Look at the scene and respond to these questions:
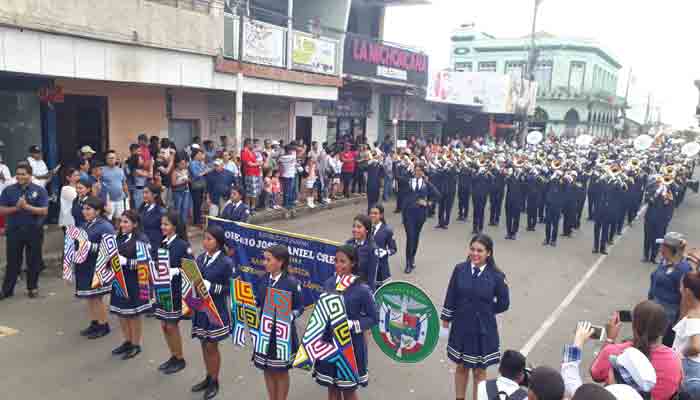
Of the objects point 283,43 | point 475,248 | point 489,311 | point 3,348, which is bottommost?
point 3,348

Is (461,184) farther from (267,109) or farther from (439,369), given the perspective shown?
(439,369)

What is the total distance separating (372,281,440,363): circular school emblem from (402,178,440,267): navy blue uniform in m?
5.01

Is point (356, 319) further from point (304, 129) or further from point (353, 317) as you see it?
point (304, 129)

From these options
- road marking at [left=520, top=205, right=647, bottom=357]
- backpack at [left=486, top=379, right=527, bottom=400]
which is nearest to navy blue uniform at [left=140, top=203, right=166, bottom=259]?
road marking at [left=520, top=205, right=647, bottom=357]

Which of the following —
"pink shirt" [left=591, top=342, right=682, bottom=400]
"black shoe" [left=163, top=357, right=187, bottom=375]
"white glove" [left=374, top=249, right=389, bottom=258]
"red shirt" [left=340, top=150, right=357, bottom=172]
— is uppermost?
"red shirt" [left=340, top=150, right=357, bottom=172]

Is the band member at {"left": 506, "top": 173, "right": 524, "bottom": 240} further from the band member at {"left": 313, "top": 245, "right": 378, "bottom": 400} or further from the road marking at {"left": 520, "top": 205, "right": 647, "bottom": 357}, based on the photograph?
the band member at {"left": 313, "top": 245, "right": 378, "bottom": 400}

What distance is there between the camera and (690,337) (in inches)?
151

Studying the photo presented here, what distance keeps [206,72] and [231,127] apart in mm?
3521

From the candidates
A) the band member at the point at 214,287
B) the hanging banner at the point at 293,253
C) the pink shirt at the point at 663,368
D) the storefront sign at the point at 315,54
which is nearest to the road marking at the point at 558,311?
the hanging banner at the point at 293,253

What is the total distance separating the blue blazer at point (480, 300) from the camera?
4812mm

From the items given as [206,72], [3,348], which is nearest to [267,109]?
[206,72]

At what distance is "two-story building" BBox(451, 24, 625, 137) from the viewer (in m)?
53.2

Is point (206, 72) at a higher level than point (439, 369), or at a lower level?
higher

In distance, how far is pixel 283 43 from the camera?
1514 centimetres
